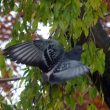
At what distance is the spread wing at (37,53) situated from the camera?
9.15 ft

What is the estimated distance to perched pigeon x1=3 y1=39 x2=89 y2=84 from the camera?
2.68m

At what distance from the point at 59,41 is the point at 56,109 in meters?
0.49

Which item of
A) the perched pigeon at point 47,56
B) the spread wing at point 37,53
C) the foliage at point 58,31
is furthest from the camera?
the spread wing at point 37,53

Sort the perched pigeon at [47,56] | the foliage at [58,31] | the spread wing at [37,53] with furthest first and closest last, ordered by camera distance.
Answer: the spread wing at [37,53] < the perched pigeon at [47,56] < the foliage at [58,31]

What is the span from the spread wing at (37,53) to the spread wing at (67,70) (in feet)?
0.28

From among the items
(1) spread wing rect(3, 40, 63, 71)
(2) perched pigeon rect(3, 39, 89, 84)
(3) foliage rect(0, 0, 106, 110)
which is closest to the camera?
(3) foliage rect(0, 0, 106, 110)

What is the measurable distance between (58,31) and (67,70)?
0.38 m

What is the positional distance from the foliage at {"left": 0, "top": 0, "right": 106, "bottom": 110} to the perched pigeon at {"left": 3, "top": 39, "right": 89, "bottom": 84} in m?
0.08

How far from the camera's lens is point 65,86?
308cm

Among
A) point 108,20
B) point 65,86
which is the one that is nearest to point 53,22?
point 65,86

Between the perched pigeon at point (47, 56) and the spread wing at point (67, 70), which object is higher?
the perched pigeon at point (47, 56)

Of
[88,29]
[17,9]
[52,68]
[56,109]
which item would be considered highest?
[17,9]

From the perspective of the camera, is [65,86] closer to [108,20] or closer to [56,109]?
[56,109]

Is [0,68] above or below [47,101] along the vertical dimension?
above
